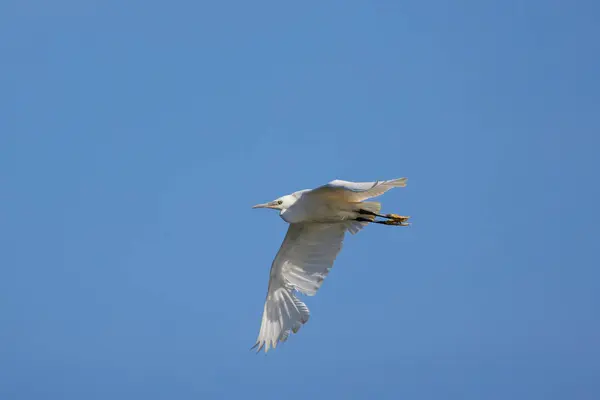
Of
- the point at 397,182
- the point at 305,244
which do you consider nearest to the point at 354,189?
the point at 397,182

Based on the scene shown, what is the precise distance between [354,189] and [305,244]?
10.6 feet

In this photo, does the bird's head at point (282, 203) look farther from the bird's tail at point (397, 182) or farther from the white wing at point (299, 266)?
the bird's tail at point (397, 182)

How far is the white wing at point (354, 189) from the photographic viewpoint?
17.5 m

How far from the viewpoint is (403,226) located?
66.6ft

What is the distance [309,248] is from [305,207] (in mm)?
1181

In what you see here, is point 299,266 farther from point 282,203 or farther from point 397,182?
point 397,182

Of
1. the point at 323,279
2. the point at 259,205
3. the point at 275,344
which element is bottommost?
the point at 275,344

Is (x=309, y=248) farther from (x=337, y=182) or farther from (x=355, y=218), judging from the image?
(x=337, y=182)

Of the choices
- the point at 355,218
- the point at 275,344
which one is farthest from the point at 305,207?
the point at 275,344

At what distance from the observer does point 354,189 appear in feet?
57.0

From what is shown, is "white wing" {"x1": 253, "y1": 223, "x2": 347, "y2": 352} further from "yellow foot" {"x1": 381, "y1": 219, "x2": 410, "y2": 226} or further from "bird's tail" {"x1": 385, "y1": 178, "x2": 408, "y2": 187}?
"bird's tail" {"x1": 385, "y1": 178, "x2": 408, "y2": 187}

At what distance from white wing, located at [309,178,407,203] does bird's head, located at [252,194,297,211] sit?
63 cm

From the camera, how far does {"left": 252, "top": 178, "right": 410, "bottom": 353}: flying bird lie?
19.6m

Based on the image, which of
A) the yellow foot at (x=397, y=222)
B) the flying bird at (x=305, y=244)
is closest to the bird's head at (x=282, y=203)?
the flying bird at (x=305, y=244)
